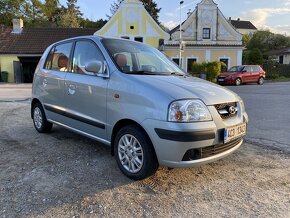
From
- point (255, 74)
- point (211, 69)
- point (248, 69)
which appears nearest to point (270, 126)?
point (248, 69)

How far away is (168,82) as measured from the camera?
12.4ft

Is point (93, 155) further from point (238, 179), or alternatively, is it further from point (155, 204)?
point (238, 179)

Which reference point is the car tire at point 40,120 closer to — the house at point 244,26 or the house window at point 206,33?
the house window at point 206,33

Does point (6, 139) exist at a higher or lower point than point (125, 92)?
lower

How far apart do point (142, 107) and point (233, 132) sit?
122 cm

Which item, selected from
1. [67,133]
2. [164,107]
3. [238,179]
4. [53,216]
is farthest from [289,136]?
[53,216]

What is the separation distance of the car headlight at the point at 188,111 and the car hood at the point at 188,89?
3.2 inches

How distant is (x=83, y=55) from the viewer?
4.73 meters

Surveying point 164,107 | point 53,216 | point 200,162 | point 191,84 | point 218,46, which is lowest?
point 53,216

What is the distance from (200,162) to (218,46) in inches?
1187

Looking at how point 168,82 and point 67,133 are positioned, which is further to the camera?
point 67,133

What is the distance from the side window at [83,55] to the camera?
4445mm

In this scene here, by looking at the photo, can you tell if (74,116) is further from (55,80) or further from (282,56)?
(282,56)

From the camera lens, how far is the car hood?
3.49 m
